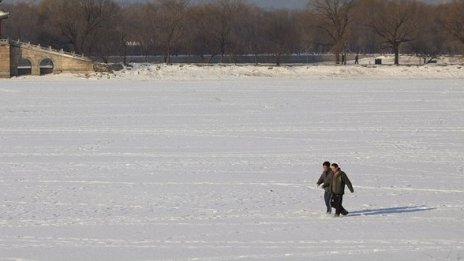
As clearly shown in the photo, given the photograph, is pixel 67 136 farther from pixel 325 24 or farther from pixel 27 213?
pixel 325 24

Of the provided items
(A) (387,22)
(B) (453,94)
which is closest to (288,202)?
(B) (453,94)

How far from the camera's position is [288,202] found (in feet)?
63.8

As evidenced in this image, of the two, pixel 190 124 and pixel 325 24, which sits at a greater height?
pixel 325 24

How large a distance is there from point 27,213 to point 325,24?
8841cm

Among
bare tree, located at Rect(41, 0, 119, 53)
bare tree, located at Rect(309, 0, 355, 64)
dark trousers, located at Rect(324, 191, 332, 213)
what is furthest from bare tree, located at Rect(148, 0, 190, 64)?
dark trousers, located at Rect(324, 191, 332, 213)

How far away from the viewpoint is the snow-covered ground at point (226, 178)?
1551cm

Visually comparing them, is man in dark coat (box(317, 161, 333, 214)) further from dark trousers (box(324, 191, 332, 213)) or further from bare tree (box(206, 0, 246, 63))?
bare tree (box(206, 0, 246, 63))

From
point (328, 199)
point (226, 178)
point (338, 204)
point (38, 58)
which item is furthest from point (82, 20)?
point (338, 204)

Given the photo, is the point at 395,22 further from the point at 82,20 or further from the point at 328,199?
the point at 328,199

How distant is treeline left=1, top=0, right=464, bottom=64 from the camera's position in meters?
99.6

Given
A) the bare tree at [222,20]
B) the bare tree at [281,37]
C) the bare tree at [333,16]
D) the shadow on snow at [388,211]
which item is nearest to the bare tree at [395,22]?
the bare tree at [333,16]

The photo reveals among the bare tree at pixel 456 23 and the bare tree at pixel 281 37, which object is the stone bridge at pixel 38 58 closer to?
the bare tree at pixel 281 37

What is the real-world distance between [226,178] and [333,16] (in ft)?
271

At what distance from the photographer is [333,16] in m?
103
